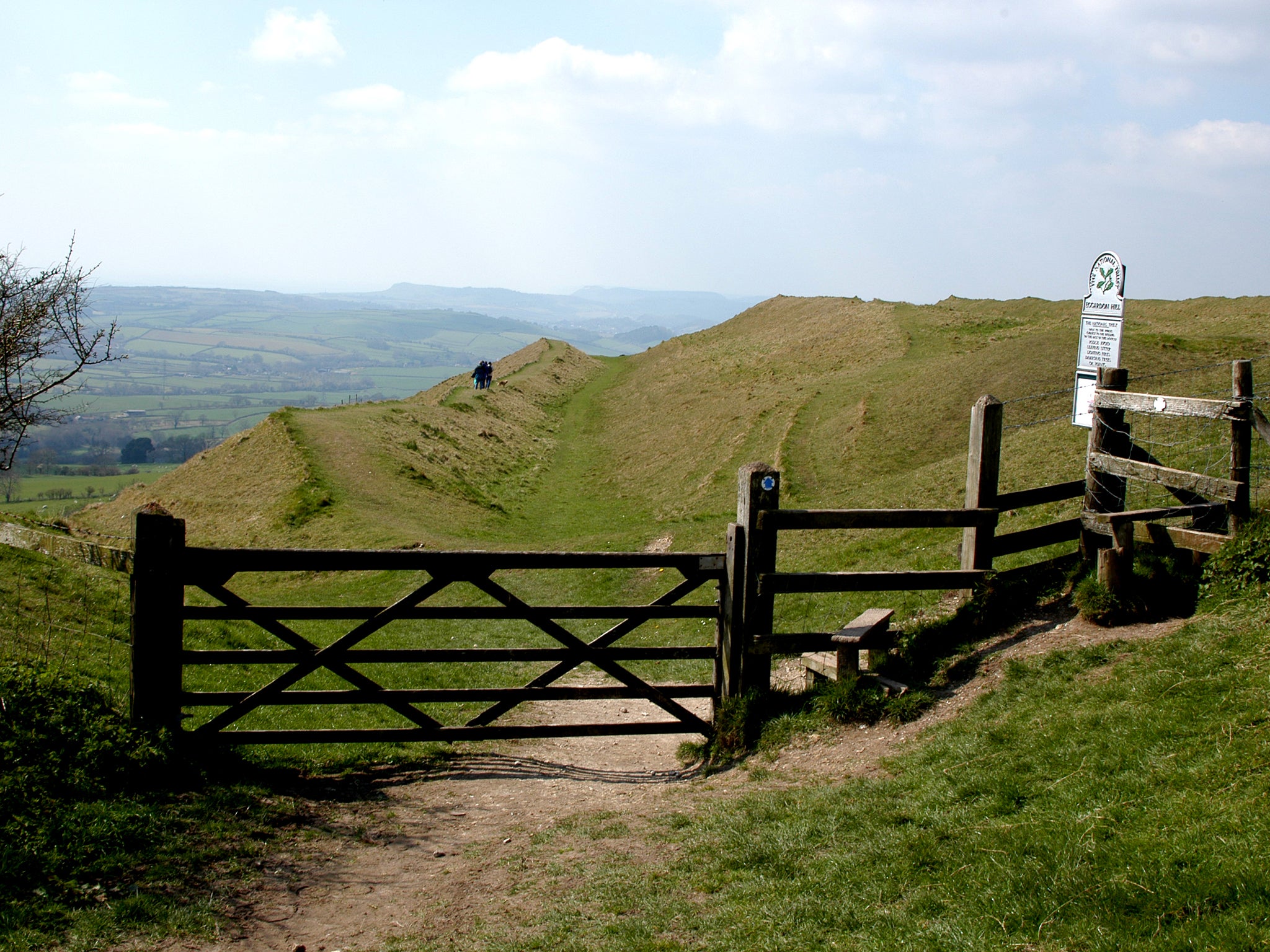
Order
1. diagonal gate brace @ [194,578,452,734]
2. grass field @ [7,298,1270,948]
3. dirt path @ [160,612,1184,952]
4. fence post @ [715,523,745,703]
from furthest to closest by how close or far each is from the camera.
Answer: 1. fence post @ [715,523,745,703]
2. diagonal gate brace @ [194,578,452,734]
3. dirt path @ [160,612,1184,952]
4. grass field @ [7,298,1270,948]

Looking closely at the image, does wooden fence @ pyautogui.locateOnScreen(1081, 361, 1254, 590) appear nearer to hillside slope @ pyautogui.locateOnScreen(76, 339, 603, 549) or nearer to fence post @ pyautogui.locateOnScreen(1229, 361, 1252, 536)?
fence post @ pyautogui.locateOnScreen(1229, 361, 1252, 536)

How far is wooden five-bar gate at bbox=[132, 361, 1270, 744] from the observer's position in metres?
7.64

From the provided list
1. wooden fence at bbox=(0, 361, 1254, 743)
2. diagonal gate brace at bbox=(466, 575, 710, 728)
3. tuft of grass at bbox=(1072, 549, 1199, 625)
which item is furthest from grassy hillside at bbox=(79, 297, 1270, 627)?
diagonal gate brace at bbox=(466, 575, 710, 728)

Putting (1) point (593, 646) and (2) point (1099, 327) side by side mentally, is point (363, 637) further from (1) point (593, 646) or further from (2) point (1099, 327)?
(2) point (1099, 327)

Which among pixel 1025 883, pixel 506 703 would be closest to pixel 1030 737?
pixel 1025 883

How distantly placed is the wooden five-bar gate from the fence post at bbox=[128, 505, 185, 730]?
12 mm

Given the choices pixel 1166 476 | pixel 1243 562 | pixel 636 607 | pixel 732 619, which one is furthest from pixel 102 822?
pixel 1166 476

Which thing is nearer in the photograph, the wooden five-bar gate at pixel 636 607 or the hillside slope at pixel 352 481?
the wooden five-bar gate at pixel 636 607

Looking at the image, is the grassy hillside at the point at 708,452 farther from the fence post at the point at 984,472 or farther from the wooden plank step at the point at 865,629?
the wooden plank step at the point at 865,629

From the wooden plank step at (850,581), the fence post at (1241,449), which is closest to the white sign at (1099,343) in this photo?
the fence post at (1241,449)

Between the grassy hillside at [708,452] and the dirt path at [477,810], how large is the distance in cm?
472

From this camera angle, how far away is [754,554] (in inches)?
336

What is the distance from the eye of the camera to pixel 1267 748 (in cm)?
508

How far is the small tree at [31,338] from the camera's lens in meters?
11.5
